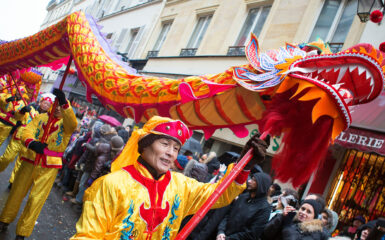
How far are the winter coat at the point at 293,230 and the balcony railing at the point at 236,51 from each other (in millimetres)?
6727

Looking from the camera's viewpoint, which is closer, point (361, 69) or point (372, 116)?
point (361, 69)

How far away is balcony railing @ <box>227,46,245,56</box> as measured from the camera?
9372 mm

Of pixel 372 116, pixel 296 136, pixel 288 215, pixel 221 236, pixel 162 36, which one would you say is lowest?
pixel 221 236

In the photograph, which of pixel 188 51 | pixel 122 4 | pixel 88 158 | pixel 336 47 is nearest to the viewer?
pixel 88 158

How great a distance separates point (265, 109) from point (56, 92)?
2.47 m

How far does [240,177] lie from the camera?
2.01m

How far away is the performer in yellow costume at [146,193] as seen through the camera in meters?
1.76

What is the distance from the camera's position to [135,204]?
1859 mm

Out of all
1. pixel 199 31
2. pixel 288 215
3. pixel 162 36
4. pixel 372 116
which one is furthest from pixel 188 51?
pixel 288 215

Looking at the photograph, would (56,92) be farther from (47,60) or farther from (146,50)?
(146,50)

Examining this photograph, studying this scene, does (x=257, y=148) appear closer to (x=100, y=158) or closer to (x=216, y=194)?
(x=216, y=194)

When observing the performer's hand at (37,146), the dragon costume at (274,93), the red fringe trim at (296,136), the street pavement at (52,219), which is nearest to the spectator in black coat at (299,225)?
the dragon costume at (274,93)

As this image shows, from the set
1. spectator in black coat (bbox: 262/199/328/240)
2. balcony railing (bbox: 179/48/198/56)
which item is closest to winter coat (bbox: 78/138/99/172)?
spectator in black coat (bbox: 262/199/328/240)

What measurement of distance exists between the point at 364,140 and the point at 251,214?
9.38 feet
